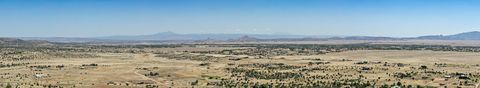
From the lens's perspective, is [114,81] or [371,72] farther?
[371,72]

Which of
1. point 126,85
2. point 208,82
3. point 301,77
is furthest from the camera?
point 301,77

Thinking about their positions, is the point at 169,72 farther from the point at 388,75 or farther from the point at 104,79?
the point at 388,75

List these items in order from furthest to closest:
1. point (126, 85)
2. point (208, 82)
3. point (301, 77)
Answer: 1. point (301, 77)
2. point (208, 82)
3. point (126, 85)

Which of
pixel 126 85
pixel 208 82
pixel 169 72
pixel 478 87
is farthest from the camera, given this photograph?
pixel 169 72

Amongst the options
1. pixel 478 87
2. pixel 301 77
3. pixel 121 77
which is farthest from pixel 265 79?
pixel 478 87

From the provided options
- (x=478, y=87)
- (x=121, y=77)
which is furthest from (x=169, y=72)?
(x=478, y=87)

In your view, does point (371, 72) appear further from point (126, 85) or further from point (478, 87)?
point (126, 85)

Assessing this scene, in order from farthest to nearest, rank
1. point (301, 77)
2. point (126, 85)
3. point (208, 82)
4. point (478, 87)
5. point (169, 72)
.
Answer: point (169, 72) → point (301, 77) → point (208, 82) → point (126, 85) → point (478, 87)

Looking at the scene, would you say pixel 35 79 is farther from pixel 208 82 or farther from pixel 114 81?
pixel 208 82
